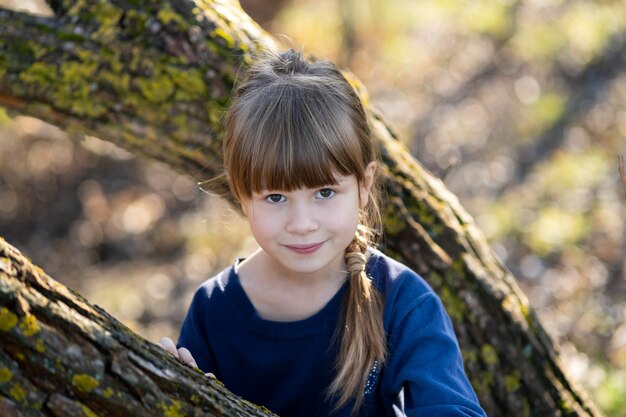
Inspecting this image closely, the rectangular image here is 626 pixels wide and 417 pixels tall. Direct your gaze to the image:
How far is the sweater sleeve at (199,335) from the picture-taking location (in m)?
2.38

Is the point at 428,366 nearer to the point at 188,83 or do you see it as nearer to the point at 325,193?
the point at 325,193

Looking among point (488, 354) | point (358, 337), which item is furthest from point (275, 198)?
point (488, 354)

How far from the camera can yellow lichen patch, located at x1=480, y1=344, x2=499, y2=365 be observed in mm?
2613

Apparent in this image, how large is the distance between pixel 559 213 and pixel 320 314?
408 cm

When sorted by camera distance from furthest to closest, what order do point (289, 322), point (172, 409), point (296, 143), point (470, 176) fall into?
1. point (470, 176)
2. point (289, 322)
3. point (296, 143)
4. point (172, 409)

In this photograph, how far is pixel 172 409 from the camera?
1.59 meters

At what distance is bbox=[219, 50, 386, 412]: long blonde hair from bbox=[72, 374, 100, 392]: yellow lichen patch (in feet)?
2.34

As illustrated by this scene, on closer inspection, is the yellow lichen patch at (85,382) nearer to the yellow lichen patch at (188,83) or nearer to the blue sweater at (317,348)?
the blue sweater at (317,348)

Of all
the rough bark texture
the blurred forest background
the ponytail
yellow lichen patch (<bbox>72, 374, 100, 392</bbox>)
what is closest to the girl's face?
the ponytail

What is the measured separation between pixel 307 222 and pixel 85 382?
72 cm

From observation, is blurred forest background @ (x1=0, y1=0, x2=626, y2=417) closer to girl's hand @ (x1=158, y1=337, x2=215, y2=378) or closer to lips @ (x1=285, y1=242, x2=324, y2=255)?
lips @ (x1=285, y1=242, x2=324, y2=255)

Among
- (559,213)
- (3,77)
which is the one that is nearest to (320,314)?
(3,77)

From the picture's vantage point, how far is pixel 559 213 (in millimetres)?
5922

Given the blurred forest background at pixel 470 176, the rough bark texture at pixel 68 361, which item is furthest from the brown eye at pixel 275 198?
the blurred forest background at pixel 470 176
